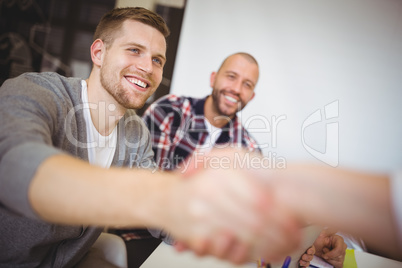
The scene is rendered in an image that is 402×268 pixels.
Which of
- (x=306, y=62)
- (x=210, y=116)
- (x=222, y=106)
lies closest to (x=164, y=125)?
(x=210, y=116)

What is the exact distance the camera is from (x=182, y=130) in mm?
2100

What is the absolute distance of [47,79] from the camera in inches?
33.8

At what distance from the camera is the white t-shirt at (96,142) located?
101 cm

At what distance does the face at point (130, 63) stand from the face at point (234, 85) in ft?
3.24

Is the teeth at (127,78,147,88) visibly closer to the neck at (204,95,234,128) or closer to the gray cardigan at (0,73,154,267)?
the gray cardigan at (0,73,154,267)

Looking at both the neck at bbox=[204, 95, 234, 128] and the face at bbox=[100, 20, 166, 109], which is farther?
the neck at bbox=[204, 95, 234, 128]

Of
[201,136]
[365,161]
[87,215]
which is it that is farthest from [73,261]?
[365,161]

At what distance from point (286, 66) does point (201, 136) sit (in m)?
0.83

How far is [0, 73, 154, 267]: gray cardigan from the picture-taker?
435mm

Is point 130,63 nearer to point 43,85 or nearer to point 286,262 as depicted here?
point 43,85

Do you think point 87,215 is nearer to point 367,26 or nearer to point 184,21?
point 184,21

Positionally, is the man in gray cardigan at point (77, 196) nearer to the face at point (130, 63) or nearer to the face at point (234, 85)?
the face at point (130, 63)

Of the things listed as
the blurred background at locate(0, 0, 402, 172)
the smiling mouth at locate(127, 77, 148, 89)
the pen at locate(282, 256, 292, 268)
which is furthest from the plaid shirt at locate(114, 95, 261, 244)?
the pen at locate(282, 256, 292, 268)

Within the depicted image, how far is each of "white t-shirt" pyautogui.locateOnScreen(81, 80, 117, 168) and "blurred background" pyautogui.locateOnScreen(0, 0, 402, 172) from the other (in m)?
1.15
